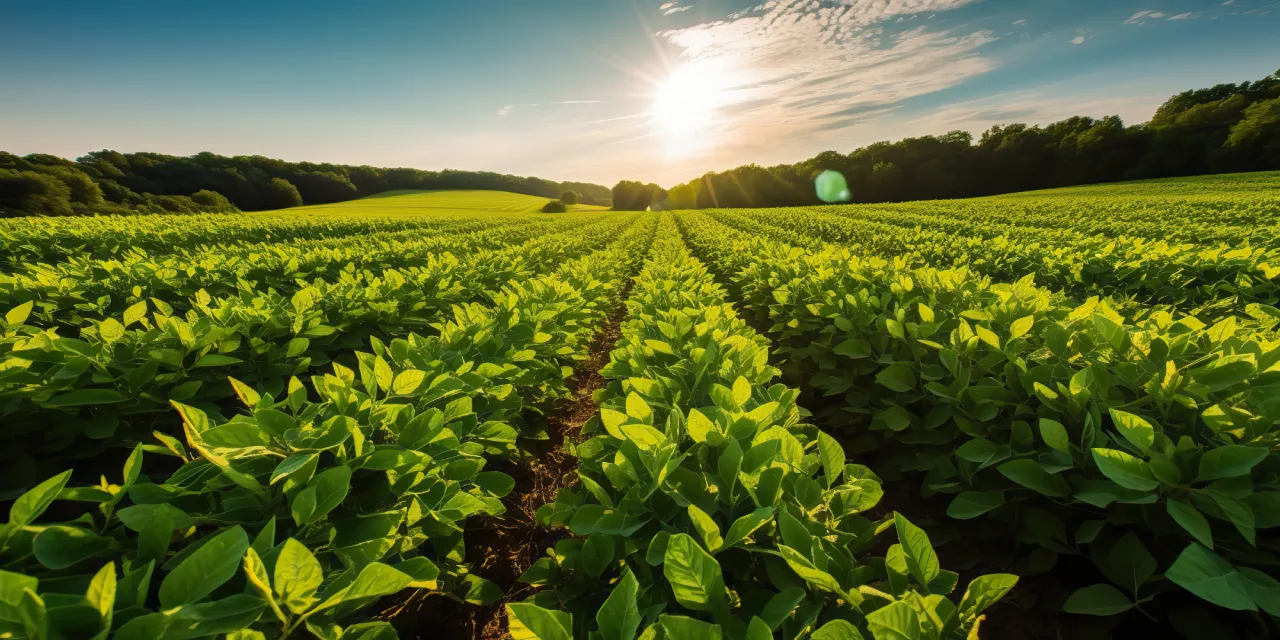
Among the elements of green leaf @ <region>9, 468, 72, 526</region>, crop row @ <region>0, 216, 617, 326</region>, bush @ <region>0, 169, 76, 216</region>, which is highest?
bush @ <region>0, 169, 76, 216</region>

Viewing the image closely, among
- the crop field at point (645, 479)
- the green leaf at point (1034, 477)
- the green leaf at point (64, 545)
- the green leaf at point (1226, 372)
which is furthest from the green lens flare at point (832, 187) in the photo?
the green leaf at point (64, 545)

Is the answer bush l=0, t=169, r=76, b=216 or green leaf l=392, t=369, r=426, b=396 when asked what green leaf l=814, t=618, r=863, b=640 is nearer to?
green leaf l=392, t=369, r=426, b=396

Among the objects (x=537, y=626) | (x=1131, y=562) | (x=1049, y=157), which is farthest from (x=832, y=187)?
(x=537, y=626)

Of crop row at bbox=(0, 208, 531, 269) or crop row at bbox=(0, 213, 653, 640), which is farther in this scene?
crop row at bbox=(0, 208, 531, 269)

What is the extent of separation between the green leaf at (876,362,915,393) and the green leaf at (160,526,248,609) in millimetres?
2928

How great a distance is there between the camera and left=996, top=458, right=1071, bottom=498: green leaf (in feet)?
5.88

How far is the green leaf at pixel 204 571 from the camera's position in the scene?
0.93 metres

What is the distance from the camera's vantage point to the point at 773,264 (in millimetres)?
6379

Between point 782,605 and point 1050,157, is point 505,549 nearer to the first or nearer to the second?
point 782,605

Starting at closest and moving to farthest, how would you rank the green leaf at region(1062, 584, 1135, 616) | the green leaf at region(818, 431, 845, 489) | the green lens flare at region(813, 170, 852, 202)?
the green leaf at region(818, 431, 845, 489) < the green leaf at region(1062, 584, 1135, 616) < the green lens flare at region(813, 170, 852, 202)

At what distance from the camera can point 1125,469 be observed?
1.48 m

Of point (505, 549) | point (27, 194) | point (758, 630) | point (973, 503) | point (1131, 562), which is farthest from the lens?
point (27, 194)

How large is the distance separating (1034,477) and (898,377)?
106 centimetres

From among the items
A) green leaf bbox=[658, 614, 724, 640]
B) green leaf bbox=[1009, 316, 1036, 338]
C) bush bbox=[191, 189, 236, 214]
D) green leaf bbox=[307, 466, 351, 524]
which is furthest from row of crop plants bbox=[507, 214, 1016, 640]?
bush bbox=[191, 189, 236, 214]
